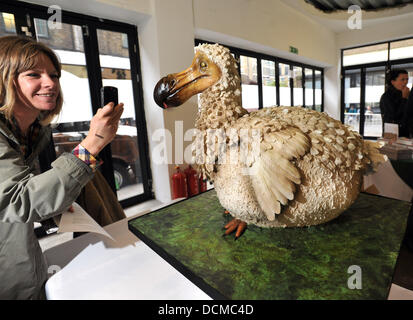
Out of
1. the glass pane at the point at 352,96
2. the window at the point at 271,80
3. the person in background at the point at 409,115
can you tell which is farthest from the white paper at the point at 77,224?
the glass pane at the point at 352,96

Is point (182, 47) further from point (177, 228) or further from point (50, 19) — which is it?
point (177, 228)

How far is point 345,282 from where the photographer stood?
23.3 inches

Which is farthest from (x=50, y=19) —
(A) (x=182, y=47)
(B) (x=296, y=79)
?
(B) (x=296, y=79)

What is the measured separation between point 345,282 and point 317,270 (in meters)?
0.06

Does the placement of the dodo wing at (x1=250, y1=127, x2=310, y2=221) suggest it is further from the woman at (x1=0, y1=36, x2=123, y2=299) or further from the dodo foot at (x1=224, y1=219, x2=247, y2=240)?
the woman at (x1=0, y1=36, x2=123, y2=299)

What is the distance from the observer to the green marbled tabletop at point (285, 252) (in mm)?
588

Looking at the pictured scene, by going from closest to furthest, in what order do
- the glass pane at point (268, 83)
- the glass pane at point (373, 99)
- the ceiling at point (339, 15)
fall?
the ceiling at point (339, 15)
the glass pane at point (268, 83)
the glass pane at point (373, 99)

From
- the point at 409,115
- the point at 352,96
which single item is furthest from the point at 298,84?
the point at 409,115

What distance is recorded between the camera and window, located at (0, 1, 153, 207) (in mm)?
2125

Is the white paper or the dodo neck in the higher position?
the dodo neck

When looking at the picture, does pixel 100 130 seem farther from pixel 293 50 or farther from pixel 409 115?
pixel 293 50

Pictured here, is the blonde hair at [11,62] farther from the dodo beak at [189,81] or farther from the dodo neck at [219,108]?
the dodo neck at [219,108]

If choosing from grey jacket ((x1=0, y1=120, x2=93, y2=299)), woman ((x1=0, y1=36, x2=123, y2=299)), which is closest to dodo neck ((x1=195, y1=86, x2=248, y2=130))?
woman ((x1=0, y1=36, x2=123, y2=299))
